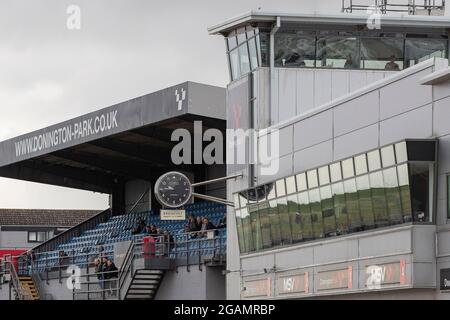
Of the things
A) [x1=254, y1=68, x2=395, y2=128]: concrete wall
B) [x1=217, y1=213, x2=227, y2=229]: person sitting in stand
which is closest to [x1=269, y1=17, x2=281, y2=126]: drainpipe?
[x1=254, y1=68, x2=395, y2=128]: concrete wall

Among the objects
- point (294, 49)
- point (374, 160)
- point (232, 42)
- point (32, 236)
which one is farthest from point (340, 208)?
point (32, 236)

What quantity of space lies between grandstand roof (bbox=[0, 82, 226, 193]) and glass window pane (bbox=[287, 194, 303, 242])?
816 cm

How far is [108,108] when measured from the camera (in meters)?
45.8

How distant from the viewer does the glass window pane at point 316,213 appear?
1255 inches

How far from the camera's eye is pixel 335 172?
30.7 meters

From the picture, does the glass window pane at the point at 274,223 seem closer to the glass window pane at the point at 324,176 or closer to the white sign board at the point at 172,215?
the glass window pane at the point at 324,176

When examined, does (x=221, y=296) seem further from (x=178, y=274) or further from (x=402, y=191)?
(x=402, y=191)

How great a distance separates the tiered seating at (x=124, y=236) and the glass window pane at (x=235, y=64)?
16.1 ft

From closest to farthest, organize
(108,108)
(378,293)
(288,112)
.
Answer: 1. (378,293)
2. (288,112)
3. (108,108)

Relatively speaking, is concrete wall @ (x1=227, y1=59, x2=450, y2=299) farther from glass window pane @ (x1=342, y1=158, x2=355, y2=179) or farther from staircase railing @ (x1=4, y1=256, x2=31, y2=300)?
→ staircase railing @ (x1=4, y1=256, x2=31, y2=300)

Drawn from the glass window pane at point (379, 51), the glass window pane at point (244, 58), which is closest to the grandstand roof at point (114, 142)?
the glass window pane at point (244, 58)
